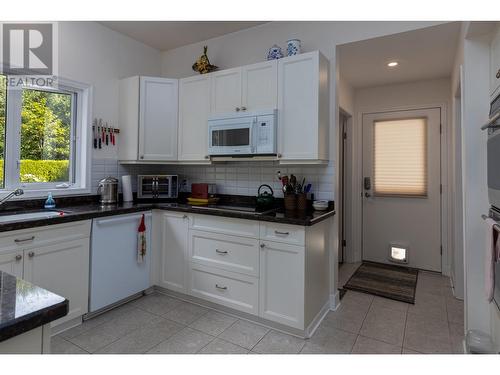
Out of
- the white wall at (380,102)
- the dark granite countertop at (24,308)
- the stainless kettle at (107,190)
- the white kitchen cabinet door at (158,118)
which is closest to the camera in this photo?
the dark granite countertop at (24,308)

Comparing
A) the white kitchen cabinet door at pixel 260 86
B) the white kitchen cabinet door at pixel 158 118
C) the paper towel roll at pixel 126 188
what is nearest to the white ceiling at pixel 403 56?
the white kitchen cabinet door at pixel 260 86

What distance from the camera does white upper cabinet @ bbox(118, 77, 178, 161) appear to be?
3.09m

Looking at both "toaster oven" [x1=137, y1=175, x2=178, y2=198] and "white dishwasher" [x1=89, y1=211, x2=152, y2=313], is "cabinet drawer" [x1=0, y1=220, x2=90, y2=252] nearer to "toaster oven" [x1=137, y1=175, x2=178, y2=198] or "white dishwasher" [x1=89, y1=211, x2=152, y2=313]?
"white dishwasher" [x1=89, y1=211, x2=152, y2=313]

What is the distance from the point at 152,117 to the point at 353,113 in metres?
2.66

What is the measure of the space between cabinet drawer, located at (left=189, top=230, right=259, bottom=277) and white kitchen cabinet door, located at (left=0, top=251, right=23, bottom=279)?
122cm

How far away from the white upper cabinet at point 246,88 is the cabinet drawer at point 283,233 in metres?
1.04

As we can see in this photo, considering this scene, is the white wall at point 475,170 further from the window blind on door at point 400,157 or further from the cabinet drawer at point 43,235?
the cabinet drawer at point 43,235

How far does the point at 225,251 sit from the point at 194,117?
56.5 inches

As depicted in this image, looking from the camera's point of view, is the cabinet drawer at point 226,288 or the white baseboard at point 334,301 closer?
the cabinet drawer at point 226,288

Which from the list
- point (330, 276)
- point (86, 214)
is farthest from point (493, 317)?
point (86, 214)

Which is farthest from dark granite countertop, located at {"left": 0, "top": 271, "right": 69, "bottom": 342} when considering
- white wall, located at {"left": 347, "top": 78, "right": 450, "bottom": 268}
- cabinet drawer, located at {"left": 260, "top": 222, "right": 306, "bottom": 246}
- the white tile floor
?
white wall, located at {"left": 347, "top": 78, "right": 450, "bottom": 268}

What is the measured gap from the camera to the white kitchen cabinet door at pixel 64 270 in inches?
80.0
